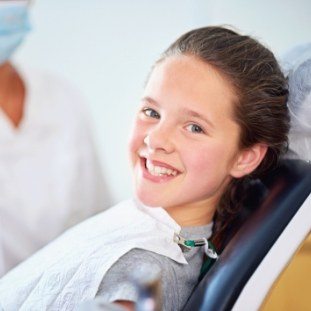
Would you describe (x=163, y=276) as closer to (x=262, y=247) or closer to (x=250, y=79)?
(x=262, y=247)

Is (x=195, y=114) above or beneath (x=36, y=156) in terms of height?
above

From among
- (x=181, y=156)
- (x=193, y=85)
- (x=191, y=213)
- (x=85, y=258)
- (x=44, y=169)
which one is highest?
(x=193, y=85)

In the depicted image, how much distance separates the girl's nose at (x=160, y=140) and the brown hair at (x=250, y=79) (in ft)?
0.51

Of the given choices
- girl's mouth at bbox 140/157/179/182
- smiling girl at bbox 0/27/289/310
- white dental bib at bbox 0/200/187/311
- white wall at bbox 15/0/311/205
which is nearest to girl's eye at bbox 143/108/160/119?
smiling girl at bbox 0/27/289/310

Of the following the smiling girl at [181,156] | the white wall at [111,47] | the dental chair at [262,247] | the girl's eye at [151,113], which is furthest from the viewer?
the white wall at [111,47]

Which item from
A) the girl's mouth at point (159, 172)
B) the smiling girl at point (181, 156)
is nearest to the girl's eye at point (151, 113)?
the smiling girl at point (181, 156)

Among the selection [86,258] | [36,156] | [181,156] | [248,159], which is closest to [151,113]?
[181,156]

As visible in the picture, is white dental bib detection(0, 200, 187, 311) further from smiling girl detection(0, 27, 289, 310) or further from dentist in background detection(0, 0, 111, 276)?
dentist in background detection(0, 0, 111, 276)

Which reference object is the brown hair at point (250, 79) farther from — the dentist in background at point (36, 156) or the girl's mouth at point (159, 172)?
the dentist in background at point (36, 156)

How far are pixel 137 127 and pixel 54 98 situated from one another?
0.74 metres

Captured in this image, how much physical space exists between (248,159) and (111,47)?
109cm

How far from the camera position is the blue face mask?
1.68 m

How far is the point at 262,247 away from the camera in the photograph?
102 centimetres

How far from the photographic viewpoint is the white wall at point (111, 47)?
192 cm
